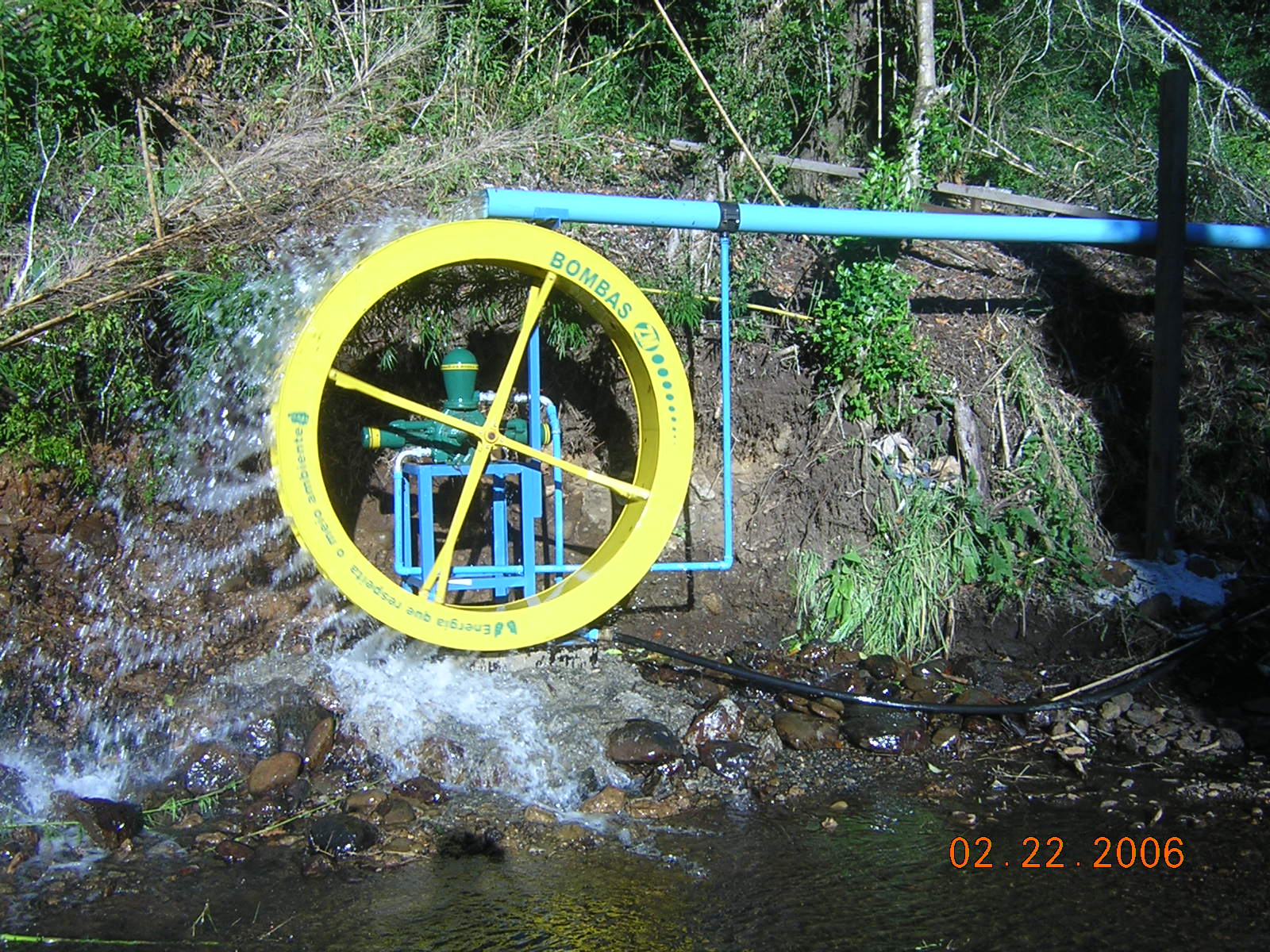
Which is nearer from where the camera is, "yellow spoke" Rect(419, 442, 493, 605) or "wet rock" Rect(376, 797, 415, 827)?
"wet rock" Rect(376, 797, 415, 827)

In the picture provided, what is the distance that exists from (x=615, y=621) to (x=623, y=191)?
6.49 ft

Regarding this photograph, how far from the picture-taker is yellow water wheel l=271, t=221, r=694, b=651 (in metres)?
3.60

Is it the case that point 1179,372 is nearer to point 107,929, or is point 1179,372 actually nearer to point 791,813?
point 791,813

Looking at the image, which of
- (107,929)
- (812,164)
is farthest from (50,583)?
(812,164)

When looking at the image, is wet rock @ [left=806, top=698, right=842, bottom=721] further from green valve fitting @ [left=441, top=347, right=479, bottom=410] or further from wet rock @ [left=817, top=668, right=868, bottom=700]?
green valve fitting @ [left=441, top=347, right=479, bottom=410]

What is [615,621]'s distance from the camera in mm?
4832

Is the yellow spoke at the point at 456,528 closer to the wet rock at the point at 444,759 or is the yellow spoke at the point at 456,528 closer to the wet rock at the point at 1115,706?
the wet rock at the point at 444,759

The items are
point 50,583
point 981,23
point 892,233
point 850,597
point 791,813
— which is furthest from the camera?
point 981,23

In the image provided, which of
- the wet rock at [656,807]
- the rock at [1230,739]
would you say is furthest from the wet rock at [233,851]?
the rock at [1230,739]

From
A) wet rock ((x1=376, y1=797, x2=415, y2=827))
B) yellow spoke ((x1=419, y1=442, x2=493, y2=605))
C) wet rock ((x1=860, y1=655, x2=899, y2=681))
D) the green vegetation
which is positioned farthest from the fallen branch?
wet rock ((x1=860, y1=655, x2=899, y2=681))

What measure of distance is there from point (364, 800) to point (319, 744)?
30 centimetres

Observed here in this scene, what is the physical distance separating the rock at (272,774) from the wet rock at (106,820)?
0.34 metres

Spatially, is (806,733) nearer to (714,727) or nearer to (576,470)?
(714,727)
